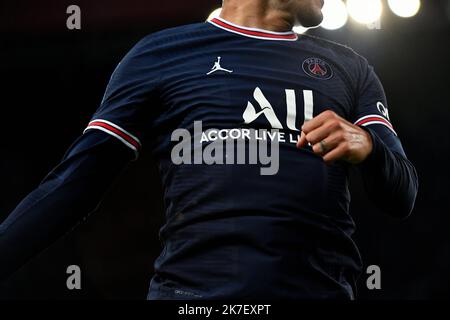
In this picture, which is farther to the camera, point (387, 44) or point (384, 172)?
point (387, 44)

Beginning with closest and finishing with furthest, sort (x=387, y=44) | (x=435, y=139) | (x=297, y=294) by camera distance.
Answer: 1. (x=297, y=294)
2. (x=387, y=44)
3. (x=435, y=139)

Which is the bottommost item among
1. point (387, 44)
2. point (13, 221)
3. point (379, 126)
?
point (13, 221)

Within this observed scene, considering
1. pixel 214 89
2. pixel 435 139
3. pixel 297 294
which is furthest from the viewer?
pixel 435 139

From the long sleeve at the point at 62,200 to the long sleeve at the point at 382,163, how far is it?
676 millimetres

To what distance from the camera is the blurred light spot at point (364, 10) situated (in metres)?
6.34

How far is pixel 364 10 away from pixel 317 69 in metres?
4.42

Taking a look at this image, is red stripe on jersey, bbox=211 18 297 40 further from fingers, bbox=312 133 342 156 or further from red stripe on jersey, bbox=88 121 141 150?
fingers, bbox=312 133 342 156

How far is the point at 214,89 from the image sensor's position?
208 centimetres

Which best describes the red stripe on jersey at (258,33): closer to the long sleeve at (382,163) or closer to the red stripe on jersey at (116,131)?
the long sleeve at (382,163)

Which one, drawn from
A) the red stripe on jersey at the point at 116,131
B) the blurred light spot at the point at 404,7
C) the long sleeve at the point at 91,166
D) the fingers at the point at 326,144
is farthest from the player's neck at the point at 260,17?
the blurred light spot at the point at 404,7

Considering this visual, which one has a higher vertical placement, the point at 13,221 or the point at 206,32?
the point at 206,32
